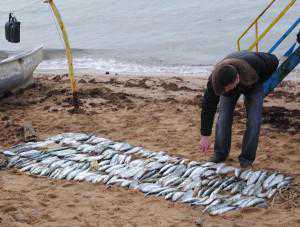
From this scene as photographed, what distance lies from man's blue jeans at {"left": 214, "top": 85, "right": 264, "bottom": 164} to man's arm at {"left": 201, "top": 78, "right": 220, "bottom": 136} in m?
0.32

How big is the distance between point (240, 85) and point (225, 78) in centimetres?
61

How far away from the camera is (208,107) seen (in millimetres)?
6180

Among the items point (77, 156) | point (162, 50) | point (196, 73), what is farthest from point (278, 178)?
point (162, 50)

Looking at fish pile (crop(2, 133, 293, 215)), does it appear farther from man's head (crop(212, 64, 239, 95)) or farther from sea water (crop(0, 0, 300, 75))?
sea water (crop(0, 0, 300, 75))

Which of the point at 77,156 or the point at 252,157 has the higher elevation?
the point at 252,157

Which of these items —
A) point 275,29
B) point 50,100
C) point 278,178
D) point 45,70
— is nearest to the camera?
point 278,178

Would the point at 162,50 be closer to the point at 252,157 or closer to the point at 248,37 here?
the point at 248,37

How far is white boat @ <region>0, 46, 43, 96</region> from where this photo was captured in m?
11.3

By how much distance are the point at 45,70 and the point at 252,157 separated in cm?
1272

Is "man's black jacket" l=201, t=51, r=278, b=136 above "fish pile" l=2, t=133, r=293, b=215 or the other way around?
above

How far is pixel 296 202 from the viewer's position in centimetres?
568

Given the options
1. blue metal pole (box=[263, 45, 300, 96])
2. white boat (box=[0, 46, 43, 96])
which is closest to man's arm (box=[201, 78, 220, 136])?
blue metal pole (box=[263, 45, 300, 96])

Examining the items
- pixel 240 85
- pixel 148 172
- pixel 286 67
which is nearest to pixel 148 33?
pixel 286 67

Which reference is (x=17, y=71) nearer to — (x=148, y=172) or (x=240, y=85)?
(x=148, y=172)
